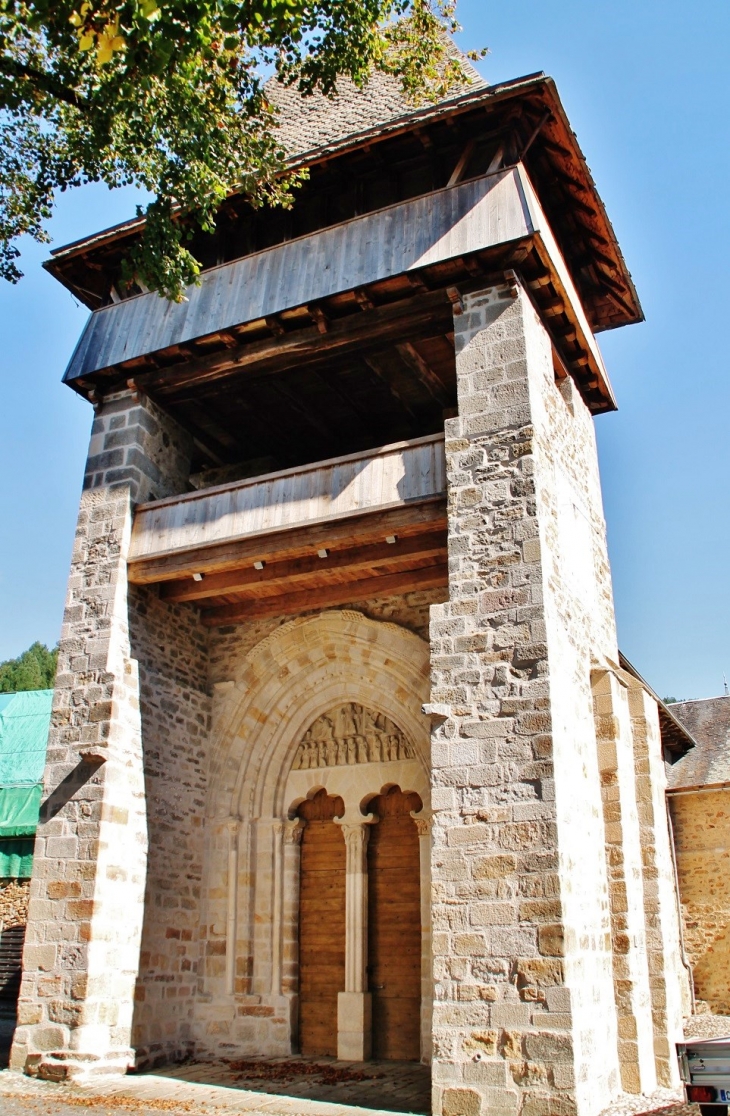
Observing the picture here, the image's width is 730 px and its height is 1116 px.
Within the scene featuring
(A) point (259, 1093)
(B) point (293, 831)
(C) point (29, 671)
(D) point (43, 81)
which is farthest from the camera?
(C) point (29, 671)

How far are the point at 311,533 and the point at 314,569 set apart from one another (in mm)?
713

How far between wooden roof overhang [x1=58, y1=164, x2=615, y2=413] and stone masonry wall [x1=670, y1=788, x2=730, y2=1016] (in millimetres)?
8425

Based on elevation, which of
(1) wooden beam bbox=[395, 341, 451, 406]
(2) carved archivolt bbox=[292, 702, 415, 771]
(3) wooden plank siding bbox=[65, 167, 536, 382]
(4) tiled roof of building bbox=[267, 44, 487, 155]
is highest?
(4) tiled roof of building bbox=[267, 44, 487, 155]

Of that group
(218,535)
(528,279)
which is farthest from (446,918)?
(528,279)

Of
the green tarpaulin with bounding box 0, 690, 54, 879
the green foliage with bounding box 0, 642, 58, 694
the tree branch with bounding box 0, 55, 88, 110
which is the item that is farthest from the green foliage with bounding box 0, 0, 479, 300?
the green foliage with bounding box 0, 642, 58, 694

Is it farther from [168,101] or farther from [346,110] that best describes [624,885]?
[346,110]

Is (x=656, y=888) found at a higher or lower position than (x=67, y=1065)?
higher

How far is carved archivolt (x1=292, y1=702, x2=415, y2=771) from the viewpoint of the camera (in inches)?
390

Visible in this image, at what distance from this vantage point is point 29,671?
42.2 meters

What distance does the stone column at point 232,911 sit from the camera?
9.54 metres

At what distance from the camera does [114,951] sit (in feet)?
27.7

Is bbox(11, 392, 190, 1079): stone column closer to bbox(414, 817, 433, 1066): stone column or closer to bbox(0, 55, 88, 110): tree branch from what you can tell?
bbox(414, 817, 433, 1066): stone column

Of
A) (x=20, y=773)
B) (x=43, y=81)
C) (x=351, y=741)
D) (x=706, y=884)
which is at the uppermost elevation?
(x=43, y=81)

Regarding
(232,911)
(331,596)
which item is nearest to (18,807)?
(232,911)
